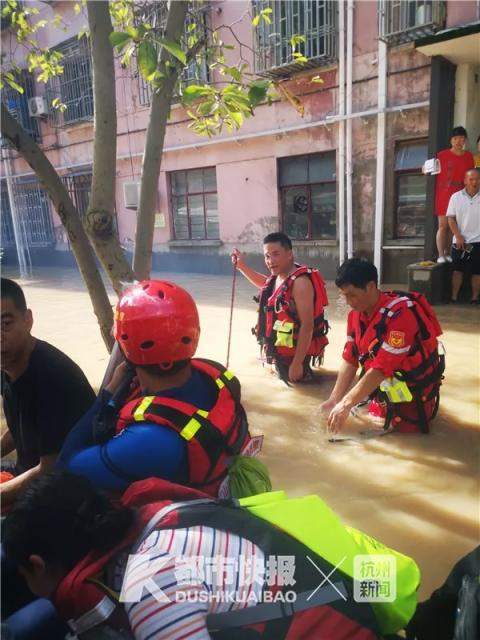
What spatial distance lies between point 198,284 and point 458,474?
8.36 meters

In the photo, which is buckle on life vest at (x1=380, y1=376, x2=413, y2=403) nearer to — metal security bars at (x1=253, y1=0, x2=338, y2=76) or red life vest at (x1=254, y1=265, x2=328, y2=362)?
red life vest at (x1=254, y1=265, x2=328, y2=362)

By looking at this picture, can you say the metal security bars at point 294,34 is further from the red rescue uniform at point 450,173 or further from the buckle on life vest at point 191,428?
the buckle on life vest at point 191,428

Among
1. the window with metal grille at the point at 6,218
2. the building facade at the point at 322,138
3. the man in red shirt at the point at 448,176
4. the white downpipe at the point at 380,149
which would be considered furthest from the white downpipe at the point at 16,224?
the man in red shirt at the point at 448,176

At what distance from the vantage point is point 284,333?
4.14m

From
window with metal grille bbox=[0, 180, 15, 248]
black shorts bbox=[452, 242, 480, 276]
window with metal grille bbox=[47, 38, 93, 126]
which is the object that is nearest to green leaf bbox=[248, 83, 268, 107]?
black shorts bbox=[452, 242, 480, 276]

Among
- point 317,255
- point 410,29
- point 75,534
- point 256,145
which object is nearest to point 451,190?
point 410,29

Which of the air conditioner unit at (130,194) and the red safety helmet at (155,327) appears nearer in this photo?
the red safety helmet at (155,327)

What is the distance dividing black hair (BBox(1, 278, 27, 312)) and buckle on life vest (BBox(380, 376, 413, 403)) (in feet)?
7.36

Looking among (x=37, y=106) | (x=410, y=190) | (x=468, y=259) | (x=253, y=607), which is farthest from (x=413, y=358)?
(x=37, y=106)

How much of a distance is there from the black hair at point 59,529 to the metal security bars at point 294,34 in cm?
961

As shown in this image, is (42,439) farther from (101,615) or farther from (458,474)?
(458,474)

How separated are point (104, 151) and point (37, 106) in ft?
46.1

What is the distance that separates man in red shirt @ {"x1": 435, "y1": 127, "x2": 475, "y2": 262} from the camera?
668cm

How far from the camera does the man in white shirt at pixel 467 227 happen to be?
6434mm
